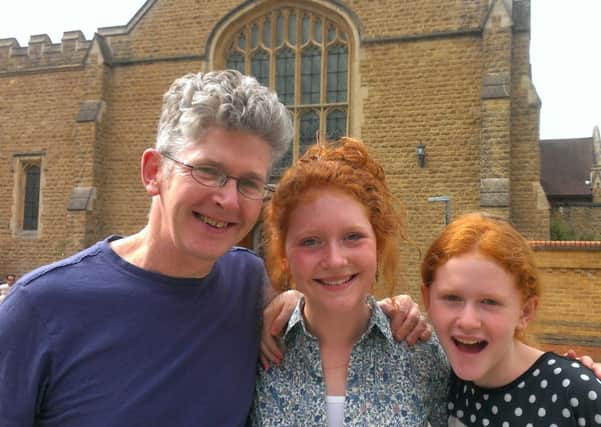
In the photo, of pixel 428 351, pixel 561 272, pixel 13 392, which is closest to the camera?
pixel 13 392

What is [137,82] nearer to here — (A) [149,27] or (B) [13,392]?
(A) [149,27]

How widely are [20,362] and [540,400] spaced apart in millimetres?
1663

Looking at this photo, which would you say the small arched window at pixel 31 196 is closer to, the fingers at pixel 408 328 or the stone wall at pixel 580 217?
the fingers at pixel 408 328

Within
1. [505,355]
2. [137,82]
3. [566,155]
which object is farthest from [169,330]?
[566,155]

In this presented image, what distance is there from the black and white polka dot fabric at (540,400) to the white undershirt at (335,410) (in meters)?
0.47

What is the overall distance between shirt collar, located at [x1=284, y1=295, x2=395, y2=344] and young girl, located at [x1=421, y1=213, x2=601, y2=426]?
0.57 ft

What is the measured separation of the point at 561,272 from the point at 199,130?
8.71 meters

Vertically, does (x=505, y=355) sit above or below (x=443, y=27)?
below

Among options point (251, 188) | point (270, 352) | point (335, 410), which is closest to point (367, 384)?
point (335, 410)

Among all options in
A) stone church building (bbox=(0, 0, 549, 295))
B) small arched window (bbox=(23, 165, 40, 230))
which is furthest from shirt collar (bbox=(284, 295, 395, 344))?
small arched window (bbox=(23, 165, 40, 230))

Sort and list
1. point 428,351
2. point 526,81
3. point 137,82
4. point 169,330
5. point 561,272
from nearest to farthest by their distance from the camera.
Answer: point 169,330 → point 428,351 → point 561,272 → point 526,81 → point 137,82

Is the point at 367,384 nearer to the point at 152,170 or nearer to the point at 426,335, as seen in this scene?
the point at 426,335

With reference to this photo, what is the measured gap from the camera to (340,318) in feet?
6.38

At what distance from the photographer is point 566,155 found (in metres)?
25.5
